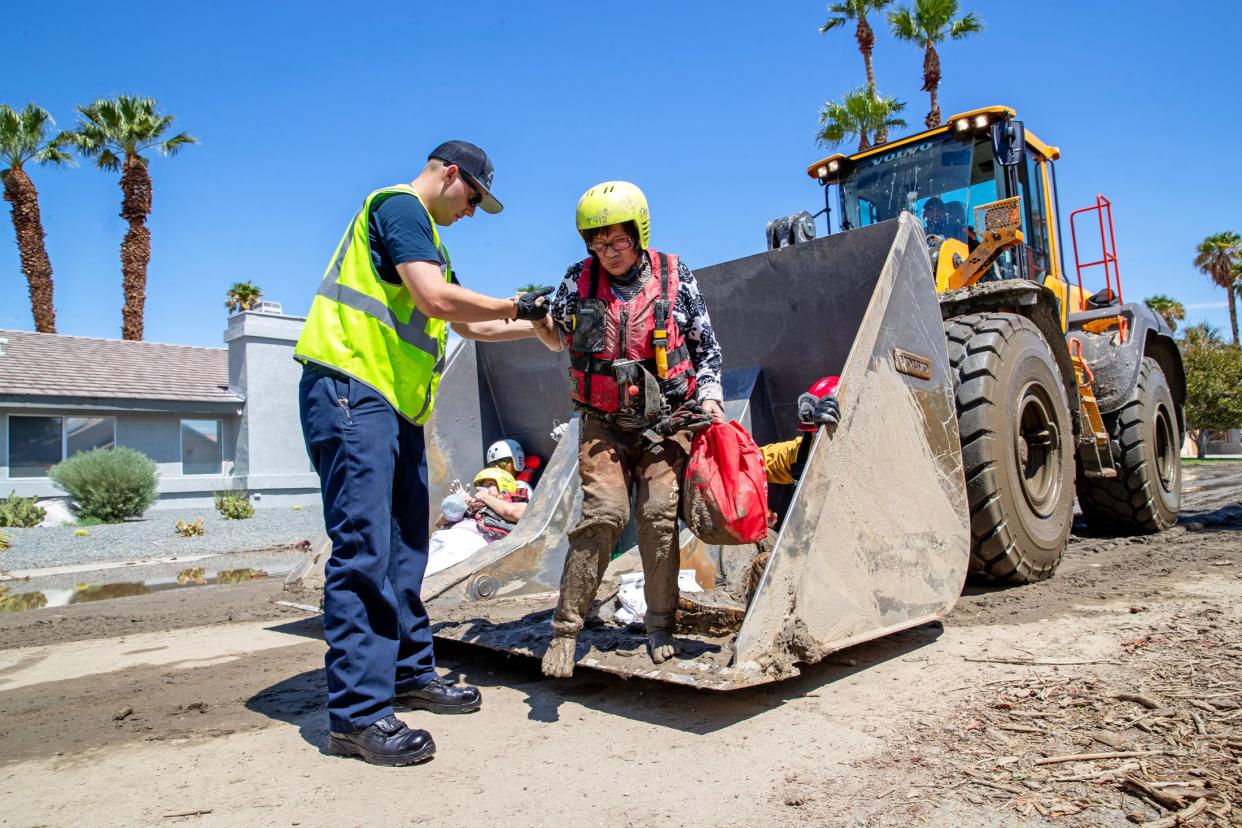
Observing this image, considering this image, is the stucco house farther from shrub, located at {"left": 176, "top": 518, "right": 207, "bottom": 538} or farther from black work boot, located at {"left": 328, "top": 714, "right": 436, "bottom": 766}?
black work boot, located at {"left": 328, "top": 714, "right": 436, "bottom": 766}

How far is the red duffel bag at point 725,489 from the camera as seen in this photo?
9.41 feet

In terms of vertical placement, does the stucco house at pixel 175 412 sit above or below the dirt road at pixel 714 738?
above

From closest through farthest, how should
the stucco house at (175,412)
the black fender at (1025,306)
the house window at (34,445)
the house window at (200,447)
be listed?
1. the black fender at (1025,306)
2. the house window at (34,445)
3. the stucco house at (175,412)
4. the house window at (200,447)

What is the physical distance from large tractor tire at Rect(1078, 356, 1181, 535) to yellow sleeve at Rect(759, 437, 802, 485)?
3544mm

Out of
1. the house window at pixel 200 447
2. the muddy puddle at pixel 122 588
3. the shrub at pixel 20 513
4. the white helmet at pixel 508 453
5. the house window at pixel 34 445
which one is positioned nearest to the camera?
the white helmet at pixel 508 453

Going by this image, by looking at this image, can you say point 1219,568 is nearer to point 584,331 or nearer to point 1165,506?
point 1165,506

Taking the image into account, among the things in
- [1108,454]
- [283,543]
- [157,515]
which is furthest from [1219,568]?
[157,515]

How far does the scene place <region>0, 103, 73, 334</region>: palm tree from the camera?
25.1 m

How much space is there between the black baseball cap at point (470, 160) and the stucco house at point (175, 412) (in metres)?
18.7

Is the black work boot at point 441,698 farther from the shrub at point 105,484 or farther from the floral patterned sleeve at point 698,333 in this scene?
the shrub at point 105,484

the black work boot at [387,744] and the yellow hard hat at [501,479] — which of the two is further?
the yellow hard hat at [501,479]

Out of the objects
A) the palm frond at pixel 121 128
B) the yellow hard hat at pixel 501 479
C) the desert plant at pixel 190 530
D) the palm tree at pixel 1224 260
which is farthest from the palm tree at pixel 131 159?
the palm tree at pixel 1224 260

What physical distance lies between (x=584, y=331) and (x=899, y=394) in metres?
1.37

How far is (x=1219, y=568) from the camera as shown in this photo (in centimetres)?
495
